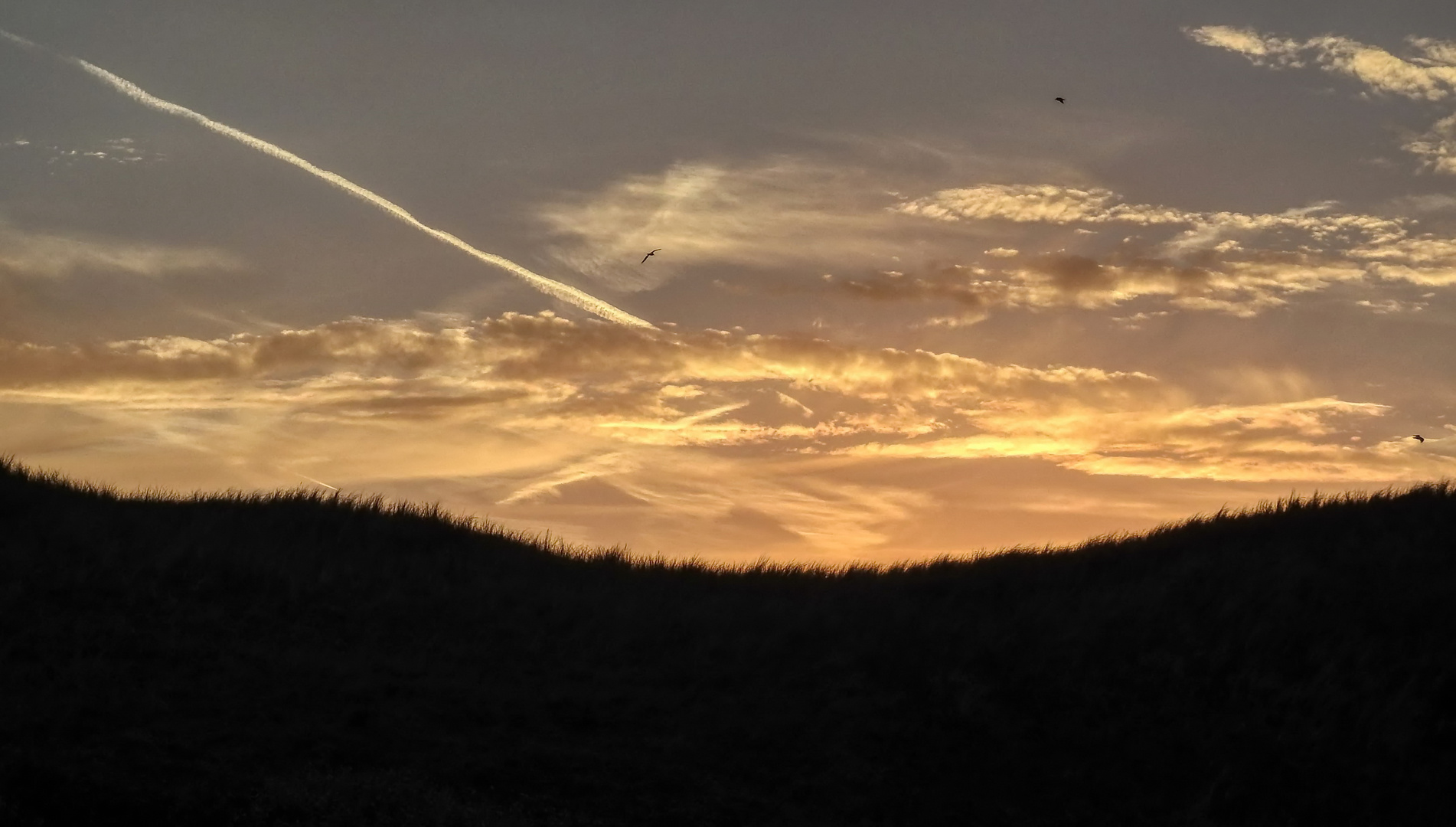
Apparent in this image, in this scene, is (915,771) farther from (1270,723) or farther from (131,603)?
(131,603)

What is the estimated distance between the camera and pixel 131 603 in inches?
895

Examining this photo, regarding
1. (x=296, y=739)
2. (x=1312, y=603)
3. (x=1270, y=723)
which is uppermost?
(x=1312, y=603)

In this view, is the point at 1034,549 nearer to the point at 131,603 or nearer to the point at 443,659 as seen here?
the point at 443,659

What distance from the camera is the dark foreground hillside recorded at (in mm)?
16906

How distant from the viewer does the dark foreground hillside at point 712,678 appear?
1691 centimetres

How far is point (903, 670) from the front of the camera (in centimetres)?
2245

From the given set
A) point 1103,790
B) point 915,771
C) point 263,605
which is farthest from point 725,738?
point 263,605

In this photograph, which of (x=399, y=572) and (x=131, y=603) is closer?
(x=131, y=603)

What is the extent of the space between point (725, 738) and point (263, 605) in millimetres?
10167

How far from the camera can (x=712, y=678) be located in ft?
73.4

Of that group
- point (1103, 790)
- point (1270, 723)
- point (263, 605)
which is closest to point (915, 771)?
point (1103, 790)

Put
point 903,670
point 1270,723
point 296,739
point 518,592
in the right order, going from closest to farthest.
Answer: point 296,739
point 1270,723
point 903,670
point 518,592

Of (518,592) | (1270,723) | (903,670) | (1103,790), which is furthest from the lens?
(518,592)

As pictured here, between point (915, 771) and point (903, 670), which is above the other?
point (903, 670)
